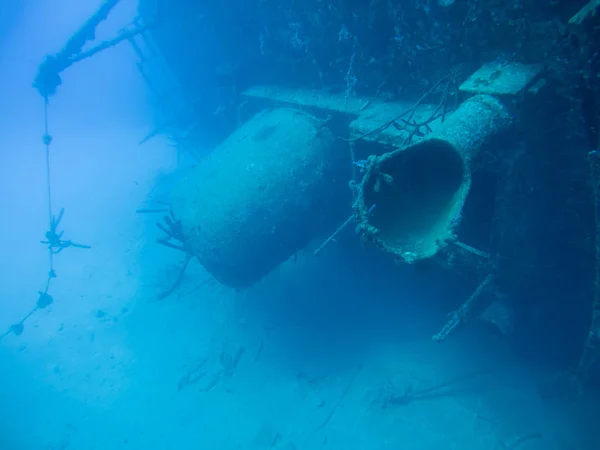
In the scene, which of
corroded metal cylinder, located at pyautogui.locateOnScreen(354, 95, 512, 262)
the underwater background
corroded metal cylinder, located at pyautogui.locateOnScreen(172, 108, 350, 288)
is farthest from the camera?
corroded metal cylinder, located at pyautogui.locateOnScreen(172, 108, 350, 288)

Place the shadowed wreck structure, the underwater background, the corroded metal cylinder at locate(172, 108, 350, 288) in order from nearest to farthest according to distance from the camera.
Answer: the shadowed wreck structure
the underwater background
the corroded metal cylinder at locate(172, 108, 350, 288)

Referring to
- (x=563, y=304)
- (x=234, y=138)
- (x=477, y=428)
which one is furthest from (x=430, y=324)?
(x=234, y=138)

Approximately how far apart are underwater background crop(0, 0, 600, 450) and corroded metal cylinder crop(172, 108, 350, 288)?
0.03m

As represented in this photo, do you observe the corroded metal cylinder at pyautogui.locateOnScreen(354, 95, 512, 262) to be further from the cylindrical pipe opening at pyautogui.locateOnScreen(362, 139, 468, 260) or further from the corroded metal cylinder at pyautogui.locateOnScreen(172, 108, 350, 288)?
the corroded metal cylinder at pyautogui.locateOnScreen(172, 108, 350, 288)

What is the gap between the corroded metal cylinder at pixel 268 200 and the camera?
16.2 ft

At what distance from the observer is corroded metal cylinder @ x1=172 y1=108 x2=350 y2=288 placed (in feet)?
16.2

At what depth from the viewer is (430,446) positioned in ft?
15.0

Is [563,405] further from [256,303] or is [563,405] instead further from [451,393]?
[256,303]

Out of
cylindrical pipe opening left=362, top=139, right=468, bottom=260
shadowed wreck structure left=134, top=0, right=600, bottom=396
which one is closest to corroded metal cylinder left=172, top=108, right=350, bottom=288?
shadowed wreck structure left=134, top=0, right=600, bottom=396

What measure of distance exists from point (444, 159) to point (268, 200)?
103 inches

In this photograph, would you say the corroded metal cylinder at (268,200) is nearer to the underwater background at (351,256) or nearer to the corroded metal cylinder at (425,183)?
the underwater background at (351,256)

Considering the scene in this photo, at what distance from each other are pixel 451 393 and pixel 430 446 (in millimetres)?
751

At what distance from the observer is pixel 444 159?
2832 millimetres

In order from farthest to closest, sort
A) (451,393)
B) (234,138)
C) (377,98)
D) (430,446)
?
(234,138), (377,98), (451,393), (430,446)
